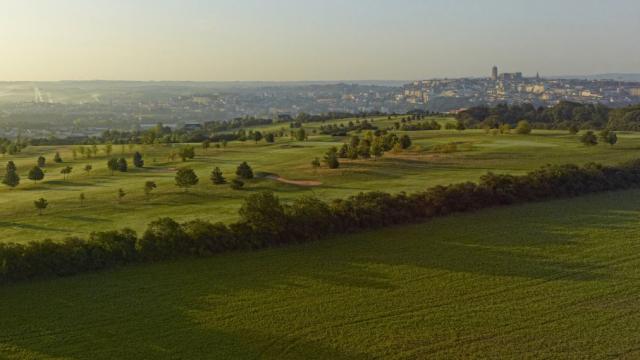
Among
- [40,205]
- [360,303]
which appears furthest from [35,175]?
[360,303]

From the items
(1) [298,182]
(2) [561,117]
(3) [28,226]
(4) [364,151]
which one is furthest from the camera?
(2) [561,117]

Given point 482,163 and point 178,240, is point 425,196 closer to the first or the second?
point 178,240

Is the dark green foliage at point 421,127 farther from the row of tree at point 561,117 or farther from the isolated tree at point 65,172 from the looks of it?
the isolated tree at point 65,172

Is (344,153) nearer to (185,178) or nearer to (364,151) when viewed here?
(364,151)

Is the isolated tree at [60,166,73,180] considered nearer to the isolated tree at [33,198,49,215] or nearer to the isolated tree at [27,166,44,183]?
the isolated tree at [27,166,44,183]

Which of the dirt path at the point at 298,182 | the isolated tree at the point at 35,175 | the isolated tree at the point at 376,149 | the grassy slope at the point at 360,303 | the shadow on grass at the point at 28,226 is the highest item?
the isolated tree at the point at 376,149

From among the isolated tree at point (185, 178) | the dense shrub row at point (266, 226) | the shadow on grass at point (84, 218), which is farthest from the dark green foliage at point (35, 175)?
the dense shrub row at point (266, 226)
